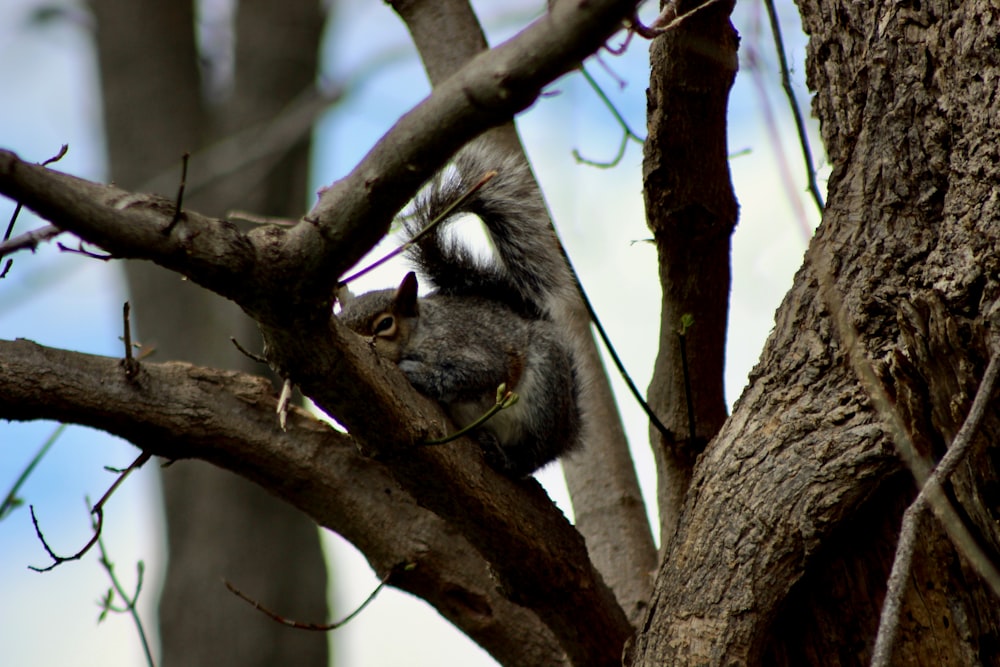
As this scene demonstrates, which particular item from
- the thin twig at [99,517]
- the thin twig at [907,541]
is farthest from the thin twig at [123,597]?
the thin twig at [907,541]

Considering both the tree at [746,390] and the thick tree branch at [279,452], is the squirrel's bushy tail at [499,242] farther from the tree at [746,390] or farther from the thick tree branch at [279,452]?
the thick tree branch at [279,452]

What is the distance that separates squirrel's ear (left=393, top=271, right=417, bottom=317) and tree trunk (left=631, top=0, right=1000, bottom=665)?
0.81 metres

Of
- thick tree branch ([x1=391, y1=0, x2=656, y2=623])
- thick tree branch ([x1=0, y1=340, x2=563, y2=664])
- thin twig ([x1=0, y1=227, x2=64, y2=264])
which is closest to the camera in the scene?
thin twig ([x1=0, y1=227, x2=64, y2=264])

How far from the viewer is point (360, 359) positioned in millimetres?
1479

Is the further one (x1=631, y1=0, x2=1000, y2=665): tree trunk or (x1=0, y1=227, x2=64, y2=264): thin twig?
(x1=631, y1=0, x2=1000, y2=665): tree trunk

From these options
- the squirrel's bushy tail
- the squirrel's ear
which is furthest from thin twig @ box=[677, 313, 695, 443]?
the squirrel's ear

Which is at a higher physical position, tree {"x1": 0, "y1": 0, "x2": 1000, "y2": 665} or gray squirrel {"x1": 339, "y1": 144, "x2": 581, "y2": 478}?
gray squirrel {"x1": 339, "y1": 144, "x2": 581, "y2": 478}

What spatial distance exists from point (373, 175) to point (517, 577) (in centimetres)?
94

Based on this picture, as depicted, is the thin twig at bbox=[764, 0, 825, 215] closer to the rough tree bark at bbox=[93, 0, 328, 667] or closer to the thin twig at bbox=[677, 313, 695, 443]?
the thin twig at bbox=[677, 313, 695, 443]

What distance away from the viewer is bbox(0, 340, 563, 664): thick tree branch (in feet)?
5.44

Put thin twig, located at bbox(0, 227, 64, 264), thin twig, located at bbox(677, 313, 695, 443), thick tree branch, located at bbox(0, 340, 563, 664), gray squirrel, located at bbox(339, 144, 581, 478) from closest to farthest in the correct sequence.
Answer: thin twig, located at bbox(0, 227, 64, 264) → thick tree branch, located at bbox(0, 340, 563, 664) → thin twig, located at bbox(677, 313, 695, 443) → gray squirrel, located at bbox(339, 144, 581, 478)

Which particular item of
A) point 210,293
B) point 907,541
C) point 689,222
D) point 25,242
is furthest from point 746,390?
point 210,293

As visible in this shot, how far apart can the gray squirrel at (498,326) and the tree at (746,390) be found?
277 mm

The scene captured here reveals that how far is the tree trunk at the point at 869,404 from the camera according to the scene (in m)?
1.44
